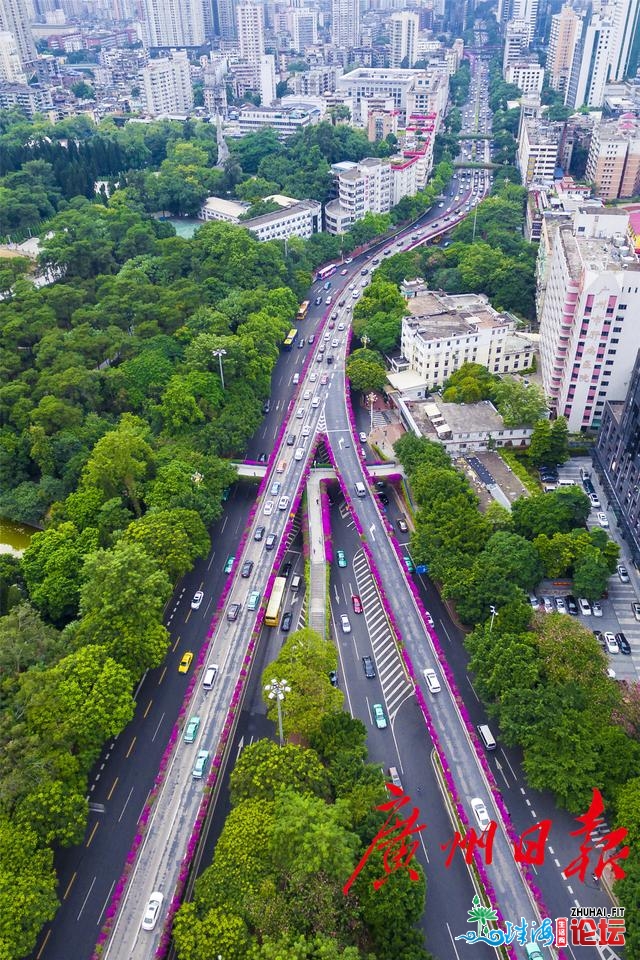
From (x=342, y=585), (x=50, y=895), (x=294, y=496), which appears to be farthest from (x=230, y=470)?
(x=50, y=895)

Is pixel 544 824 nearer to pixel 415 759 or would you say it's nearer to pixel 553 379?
pixel 415 759

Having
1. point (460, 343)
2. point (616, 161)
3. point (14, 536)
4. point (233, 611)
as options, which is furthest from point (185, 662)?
point (616, 161)

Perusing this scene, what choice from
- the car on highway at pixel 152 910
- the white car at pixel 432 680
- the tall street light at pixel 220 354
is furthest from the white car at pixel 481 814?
the tall street light at pixel 220 354

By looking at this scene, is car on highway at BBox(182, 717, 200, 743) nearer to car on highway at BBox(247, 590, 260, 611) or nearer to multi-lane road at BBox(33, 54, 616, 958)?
multi-lane road at BBox(33, 54, 616, 958)

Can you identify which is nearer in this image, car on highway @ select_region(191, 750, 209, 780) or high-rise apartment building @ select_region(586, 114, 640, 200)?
car on highway @ select_region(191, 750, 209, 780)

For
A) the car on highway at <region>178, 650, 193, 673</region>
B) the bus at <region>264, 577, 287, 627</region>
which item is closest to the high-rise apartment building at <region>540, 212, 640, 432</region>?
the bus at <region>264, 577, 287, 627</region>

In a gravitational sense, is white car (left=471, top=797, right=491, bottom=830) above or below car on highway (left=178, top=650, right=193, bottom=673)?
above
